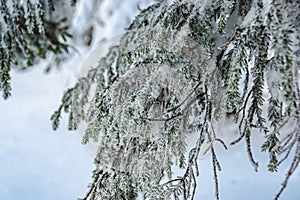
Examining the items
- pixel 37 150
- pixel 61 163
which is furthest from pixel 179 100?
pixel 37 150

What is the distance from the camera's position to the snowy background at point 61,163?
1647 millimetres

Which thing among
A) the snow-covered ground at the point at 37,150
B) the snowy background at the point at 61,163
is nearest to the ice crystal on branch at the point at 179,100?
the snowy background at the point at 61,163

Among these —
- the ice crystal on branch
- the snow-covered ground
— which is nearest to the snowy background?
the snow-covered ground

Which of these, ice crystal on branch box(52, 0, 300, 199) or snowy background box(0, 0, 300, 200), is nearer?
ice crystal on branch box(52, 0, 300, 199)

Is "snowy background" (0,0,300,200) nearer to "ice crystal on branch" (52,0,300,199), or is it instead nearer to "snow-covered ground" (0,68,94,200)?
"snow-covered ground" (0,68,94,200)

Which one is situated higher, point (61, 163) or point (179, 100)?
point (61, 163)

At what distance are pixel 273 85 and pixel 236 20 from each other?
0.31 m

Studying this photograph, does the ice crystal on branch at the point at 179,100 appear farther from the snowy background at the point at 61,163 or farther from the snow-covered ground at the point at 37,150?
the snow-covered ground at the point at 37,150

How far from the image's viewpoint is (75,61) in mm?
2307

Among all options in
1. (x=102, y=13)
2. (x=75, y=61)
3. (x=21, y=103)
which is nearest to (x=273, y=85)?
(x=102, y=13)

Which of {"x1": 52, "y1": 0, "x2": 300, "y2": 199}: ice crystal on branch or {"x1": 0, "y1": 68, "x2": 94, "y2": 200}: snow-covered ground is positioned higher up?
{"x1": 0, "y1": 68, "x2": 94, "y2": 200}: snow-covered ground

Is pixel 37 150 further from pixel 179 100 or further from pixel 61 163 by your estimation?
pixel 179 100

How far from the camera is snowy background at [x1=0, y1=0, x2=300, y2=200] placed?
165 cm

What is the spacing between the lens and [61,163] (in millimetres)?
1916
